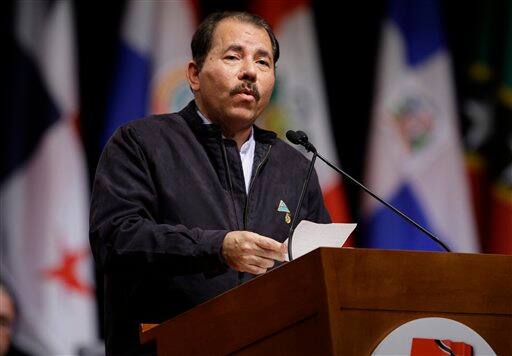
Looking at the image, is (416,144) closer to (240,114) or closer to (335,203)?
(335,203)

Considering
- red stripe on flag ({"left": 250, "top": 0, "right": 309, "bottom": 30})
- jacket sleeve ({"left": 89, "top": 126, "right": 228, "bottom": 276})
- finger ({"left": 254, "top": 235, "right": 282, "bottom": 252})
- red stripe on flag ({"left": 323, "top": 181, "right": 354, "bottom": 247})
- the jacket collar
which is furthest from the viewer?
red stripe on flag ({"left": 250, "top": 0, "right": 309, "bottom": 30})

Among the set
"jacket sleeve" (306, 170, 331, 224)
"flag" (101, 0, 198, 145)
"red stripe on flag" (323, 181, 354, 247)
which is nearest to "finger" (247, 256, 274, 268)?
"jacket sleeve" (306, 170, 331, 224)

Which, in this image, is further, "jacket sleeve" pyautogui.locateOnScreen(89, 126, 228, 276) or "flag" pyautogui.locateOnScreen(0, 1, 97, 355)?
"flag" pyautogui.locateOnScreen(0, 1, 97, 355)

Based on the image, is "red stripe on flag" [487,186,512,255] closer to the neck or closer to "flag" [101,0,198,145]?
"flag" [101,0,198,145]

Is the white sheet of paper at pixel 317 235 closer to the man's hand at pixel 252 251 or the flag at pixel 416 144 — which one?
the man's hand at pixel 252 251

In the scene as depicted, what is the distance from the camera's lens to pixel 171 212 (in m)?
2.44

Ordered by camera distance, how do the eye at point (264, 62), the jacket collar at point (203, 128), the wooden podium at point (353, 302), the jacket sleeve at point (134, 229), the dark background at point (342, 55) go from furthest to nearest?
the dark background at point (342, 55), the eye at point (264, 62), the jacket collar at point (203, 128), the jacket sleeve at point (134, 229), the wooden podium at point (353, 302)

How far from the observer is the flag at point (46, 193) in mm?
4566

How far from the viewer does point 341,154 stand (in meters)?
5.00

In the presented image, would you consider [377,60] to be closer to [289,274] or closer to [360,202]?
[360,202]

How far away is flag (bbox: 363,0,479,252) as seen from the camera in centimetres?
505

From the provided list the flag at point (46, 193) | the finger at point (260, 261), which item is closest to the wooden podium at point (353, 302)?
the finger at point (260, 261)

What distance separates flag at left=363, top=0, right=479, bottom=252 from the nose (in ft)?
7.98

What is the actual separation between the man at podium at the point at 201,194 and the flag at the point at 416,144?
2.27 meters
